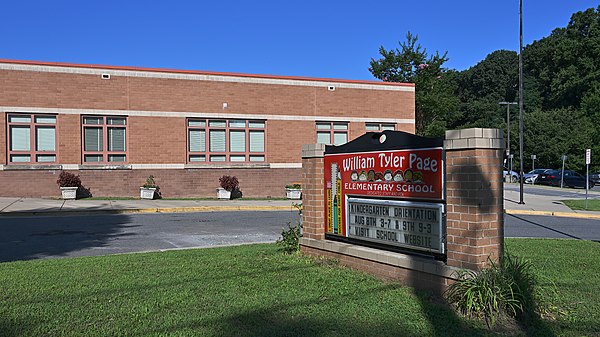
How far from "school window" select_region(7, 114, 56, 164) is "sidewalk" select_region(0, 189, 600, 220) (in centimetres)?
204

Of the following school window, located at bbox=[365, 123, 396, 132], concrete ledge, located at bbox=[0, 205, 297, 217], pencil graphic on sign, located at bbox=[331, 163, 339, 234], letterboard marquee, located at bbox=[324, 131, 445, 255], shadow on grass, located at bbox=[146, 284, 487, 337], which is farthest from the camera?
school window, located at bbox=[365, 123, 396, 132]

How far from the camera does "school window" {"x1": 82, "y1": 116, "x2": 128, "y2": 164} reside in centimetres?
2317

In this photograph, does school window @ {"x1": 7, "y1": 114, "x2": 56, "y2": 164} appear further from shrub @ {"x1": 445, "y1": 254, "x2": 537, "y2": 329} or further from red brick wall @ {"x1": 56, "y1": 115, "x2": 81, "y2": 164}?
shrub @ {"x1": 445, "y1": 254, "x2": 537, "y2": 329}

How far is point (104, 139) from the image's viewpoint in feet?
76.5

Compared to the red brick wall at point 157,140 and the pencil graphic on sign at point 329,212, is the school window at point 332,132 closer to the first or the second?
the red brick wall at point 157,140

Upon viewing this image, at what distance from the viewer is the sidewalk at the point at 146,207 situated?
17.9 meters

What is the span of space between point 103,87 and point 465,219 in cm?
2086

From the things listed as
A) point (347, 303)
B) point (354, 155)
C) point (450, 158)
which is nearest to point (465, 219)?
point (450, 158)

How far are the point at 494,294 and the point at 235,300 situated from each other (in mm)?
2644

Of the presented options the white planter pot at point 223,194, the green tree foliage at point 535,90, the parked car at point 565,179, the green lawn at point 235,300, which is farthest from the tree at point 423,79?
the green lawn at point 235,300

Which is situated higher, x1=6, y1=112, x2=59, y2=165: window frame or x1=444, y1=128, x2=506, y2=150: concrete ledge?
x1=6, y1=112, x2=59, y2=165: window frame

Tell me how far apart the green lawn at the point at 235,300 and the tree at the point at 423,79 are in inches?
1350

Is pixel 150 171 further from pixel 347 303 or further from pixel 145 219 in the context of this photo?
pixel 347 303

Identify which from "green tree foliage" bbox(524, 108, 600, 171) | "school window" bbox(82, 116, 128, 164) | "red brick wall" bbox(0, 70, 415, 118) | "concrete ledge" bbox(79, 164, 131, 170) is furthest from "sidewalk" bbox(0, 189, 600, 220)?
"green tree foliage" bbox(524, 108, 600, 171)
